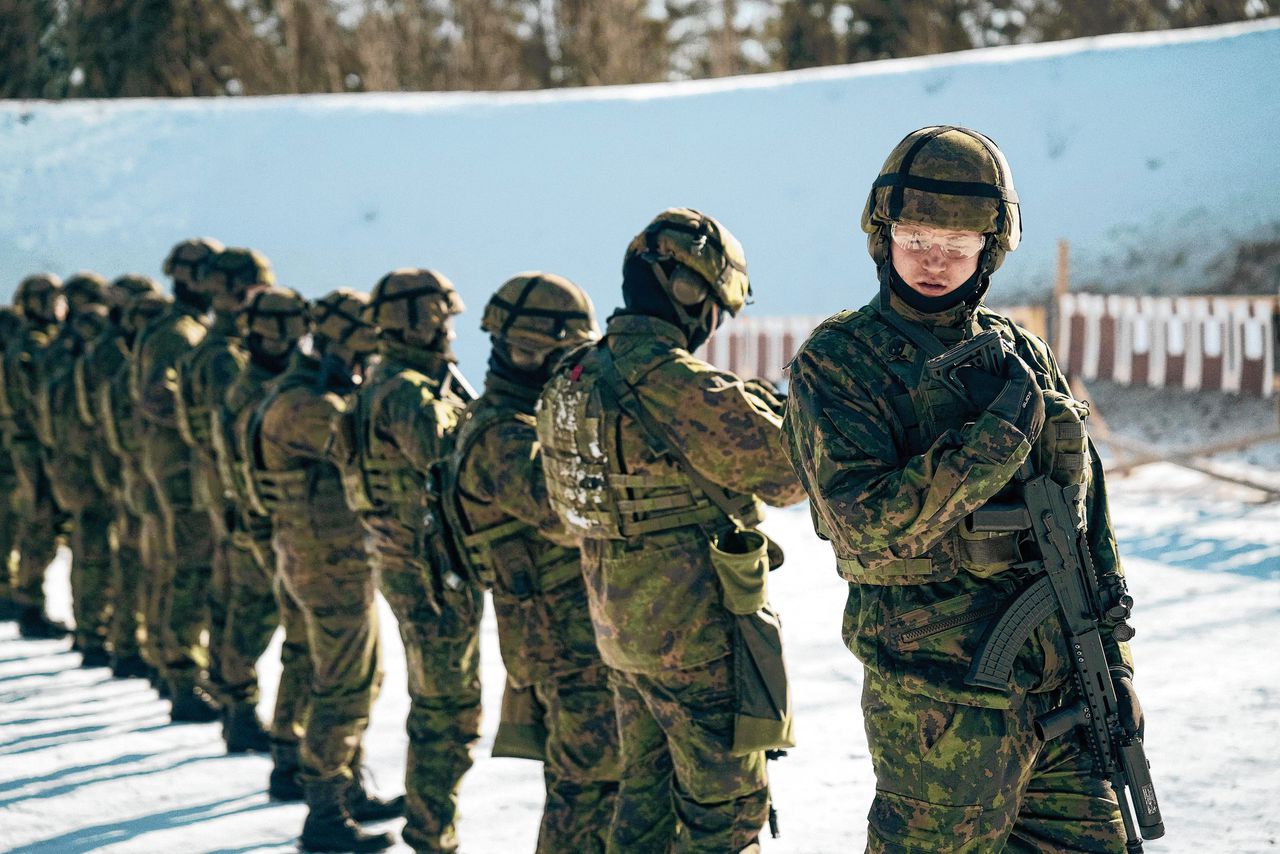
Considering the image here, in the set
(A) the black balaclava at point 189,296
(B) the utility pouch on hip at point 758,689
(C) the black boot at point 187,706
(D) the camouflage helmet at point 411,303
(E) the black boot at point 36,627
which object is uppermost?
(D) the camouflage helmet at point 411,303

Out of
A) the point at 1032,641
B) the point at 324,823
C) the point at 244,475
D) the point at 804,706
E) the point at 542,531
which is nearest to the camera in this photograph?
the point at 1032,641

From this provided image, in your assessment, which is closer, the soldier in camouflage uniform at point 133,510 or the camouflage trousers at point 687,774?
the camouflage trousers at point 687,774

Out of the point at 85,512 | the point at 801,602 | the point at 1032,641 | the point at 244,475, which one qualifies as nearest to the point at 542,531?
the point at 1032,641

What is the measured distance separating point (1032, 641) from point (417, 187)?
19574 millimetres

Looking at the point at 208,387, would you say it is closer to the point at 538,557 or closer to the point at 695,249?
the point at 538,557

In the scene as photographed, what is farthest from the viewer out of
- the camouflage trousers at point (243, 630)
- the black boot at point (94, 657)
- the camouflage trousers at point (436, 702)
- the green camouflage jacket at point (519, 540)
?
the black boot at point (94, 657)

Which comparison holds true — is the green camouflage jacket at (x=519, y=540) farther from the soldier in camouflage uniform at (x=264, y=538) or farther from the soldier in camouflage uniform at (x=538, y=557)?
the soldier in camouflage uniform at (x=264, y=538)

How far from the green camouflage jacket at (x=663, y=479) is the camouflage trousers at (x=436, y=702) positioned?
4.02ft

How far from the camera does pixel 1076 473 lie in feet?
9.62

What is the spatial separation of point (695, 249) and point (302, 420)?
2544 millimetres

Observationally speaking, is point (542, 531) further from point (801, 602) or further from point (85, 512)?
point (85, 512)

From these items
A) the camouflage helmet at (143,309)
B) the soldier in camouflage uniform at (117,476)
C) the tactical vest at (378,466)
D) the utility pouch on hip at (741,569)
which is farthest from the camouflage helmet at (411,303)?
the soldier in camouflage uniform at (117,476)

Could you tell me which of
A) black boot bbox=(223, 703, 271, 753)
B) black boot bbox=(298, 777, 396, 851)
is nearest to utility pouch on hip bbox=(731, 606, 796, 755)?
black boot bbox=(298, 777, 396, 851)

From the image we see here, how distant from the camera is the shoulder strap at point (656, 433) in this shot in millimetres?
3744
